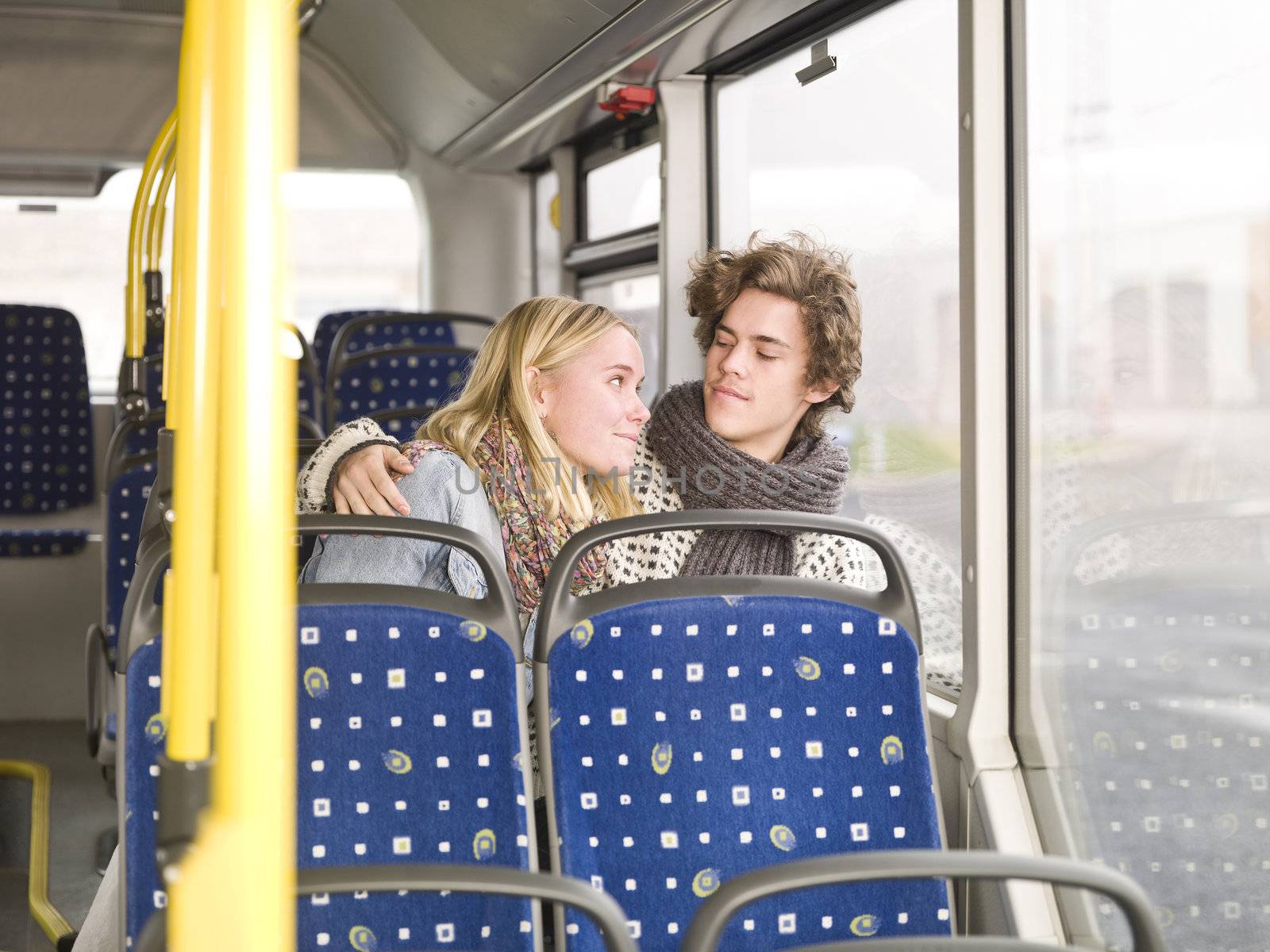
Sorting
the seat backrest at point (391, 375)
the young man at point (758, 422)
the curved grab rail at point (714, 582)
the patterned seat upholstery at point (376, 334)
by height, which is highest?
the patterned seat upholstery at point (376, 334)

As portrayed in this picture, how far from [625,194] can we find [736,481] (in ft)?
8.67

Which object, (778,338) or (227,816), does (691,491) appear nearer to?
(778,338)

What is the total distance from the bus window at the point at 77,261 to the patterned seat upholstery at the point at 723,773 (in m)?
4.08

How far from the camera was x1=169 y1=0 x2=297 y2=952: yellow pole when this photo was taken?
1.82ft

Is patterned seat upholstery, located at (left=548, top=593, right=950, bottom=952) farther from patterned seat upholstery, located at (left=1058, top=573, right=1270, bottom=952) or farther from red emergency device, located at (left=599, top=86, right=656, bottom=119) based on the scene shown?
red emergency device, located at (left=599, top=86, right=656, bottom=119)

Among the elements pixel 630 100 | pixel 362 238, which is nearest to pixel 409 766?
pixel 630 100

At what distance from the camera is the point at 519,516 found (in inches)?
78.0

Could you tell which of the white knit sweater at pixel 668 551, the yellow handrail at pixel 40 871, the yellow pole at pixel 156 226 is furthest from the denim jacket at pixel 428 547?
the yellow handrail at pixel 40 871

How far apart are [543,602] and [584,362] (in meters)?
0.58

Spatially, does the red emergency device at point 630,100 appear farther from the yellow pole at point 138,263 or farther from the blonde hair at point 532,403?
the blonde hair at point 532,403

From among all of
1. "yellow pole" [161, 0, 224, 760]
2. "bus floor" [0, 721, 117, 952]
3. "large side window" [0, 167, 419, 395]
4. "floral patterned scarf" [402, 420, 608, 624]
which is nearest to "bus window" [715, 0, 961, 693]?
"floral patterned scarf" [402, 420, 608, 624]

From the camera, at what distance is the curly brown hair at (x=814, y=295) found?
7.55 ft

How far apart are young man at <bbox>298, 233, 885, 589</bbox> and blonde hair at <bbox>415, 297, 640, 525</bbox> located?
154mm

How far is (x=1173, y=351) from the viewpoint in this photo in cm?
179
